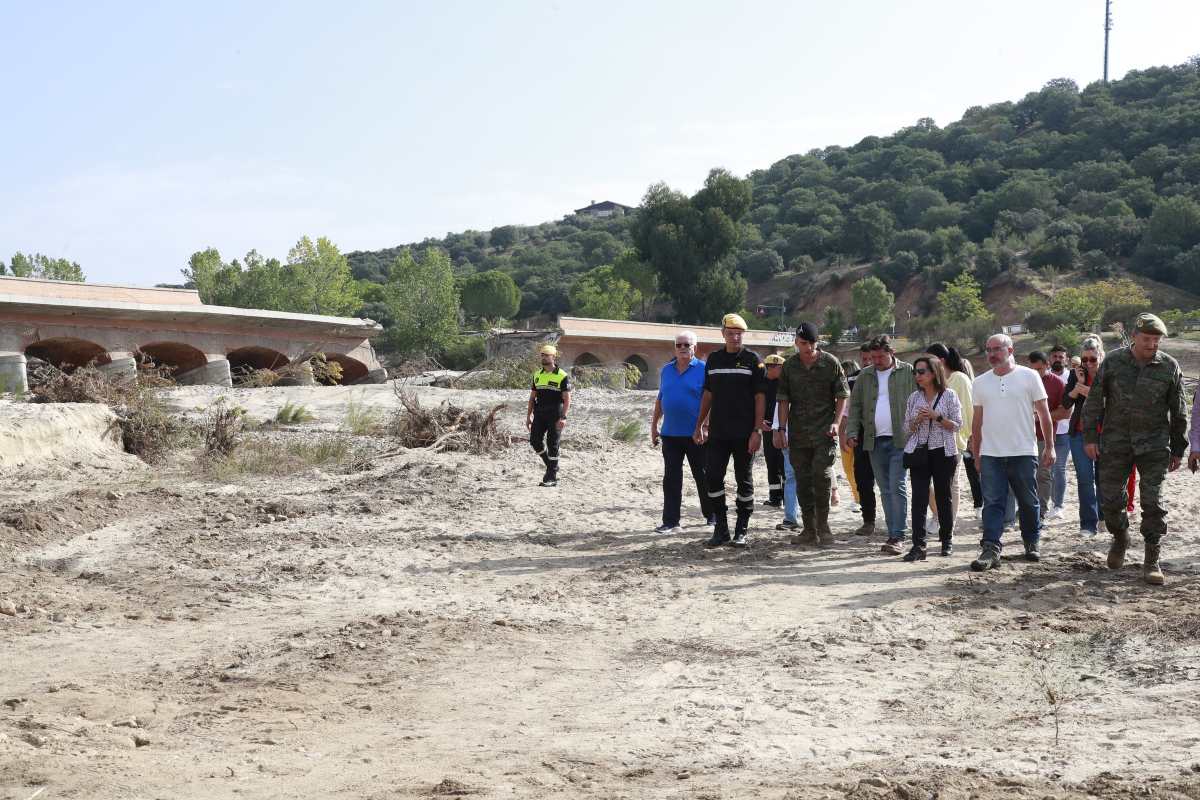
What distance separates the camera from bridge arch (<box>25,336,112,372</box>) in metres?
31.7

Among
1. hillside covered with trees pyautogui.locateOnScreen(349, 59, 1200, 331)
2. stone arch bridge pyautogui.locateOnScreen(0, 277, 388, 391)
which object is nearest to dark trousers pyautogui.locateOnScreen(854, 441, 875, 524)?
stone arch bridge pyautogui.locateOnScreen(0, 277, 388, 391)

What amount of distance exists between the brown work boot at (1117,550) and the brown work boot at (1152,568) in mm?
281

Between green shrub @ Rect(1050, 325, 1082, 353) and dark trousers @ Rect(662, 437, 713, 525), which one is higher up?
green shrub @ Rect(1050, 325, 1082, 353)

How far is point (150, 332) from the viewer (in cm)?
3378

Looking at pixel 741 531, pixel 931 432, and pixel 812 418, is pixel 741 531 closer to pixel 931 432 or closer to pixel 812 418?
pixel 812 418

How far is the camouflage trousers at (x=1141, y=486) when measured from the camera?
7.44 metres

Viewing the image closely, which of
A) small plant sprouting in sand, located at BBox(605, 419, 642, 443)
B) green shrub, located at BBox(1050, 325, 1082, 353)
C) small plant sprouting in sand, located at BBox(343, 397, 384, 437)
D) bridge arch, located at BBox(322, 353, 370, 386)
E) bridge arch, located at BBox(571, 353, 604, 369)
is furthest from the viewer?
green shrub, located at BBox(1050, 325, 1082, 353)

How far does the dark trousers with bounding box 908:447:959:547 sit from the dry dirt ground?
0.32m

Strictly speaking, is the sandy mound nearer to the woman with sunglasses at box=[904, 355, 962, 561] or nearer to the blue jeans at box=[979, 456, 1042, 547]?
the woman with sunglasses at box=[904, 355, 962, 561]

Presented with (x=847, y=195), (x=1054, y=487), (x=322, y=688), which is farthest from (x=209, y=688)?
(x=847, y=195)

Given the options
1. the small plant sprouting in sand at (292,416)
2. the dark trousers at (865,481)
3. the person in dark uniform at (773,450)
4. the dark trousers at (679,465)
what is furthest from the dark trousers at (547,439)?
the small plant sprouting in sand at (292,416)

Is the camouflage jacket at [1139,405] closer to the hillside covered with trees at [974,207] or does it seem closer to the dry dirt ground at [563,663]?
the dry dirt ground at [563,663]

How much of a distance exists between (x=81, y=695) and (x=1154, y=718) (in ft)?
15.3

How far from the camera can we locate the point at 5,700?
5.03 metres
